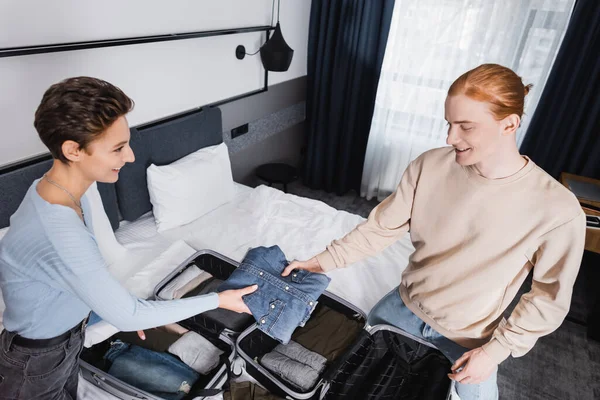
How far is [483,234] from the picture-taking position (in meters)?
1.10

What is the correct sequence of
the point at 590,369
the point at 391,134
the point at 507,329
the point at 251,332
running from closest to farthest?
the point at 507,329 → the point at 251,332 → the point at 590,369 → the point at 391,134

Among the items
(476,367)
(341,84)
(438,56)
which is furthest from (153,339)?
(438,56)

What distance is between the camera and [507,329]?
107 centimetres

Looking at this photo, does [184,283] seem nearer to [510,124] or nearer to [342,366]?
[342,366]

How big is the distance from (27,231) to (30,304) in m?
0.21

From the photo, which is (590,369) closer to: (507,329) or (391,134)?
(507,329)

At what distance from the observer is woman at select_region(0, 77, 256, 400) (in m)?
0.88

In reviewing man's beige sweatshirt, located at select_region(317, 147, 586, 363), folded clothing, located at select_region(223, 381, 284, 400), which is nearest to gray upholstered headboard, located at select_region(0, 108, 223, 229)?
folded clothing, located at select_region(223, 381, 284, 400)

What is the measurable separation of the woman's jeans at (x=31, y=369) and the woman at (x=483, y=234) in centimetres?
103

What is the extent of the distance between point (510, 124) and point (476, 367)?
681 millimetres

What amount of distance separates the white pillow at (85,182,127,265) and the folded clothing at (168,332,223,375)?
23.7 inches

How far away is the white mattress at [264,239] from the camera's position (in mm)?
1823

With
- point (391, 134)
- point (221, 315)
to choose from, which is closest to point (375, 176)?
point (391, 134)

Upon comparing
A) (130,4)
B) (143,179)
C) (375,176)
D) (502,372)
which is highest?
(130,4)
